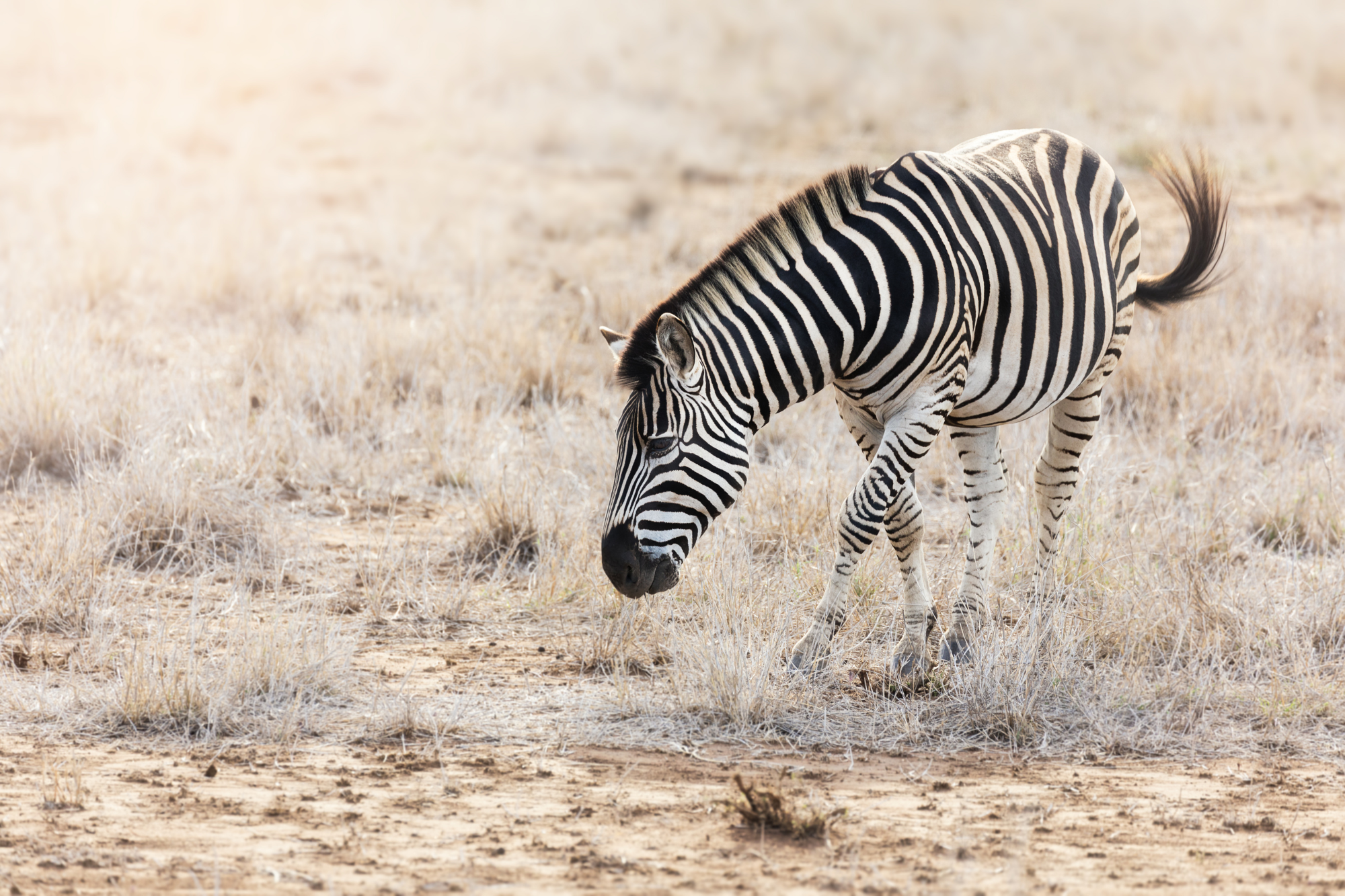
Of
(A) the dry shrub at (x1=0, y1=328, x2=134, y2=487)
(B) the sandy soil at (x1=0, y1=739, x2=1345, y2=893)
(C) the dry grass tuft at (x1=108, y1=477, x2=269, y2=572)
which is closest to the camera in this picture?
(B) the sandy soil at (x1=0, y1=739, x2=1345, y2=893)

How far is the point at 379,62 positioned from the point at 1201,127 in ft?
47.4

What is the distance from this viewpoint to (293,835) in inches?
138

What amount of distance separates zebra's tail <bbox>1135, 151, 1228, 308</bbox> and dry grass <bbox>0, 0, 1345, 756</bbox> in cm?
103

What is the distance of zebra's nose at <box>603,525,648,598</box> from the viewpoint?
415 centimetres

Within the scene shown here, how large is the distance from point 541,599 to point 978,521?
1916 mm

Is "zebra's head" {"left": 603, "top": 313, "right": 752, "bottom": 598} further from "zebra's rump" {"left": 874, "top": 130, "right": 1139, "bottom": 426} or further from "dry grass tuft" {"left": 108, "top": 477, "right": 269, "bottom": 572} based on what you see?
"dry grass tuft" {"left": 108, "top": 477, "right": 269, "bottom": 572}

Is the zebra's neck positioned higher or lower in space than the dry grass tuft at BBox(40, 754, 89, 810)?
higher

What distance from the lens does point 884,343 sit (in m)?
4.30

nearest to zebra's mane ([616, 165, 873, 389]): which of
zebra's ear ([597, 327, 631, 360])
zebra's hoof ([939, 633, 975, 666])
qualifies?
zebra's ear ([597, 327, 631, 360])

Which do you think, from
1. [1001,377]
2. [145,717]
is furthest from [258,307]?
[1001,377]

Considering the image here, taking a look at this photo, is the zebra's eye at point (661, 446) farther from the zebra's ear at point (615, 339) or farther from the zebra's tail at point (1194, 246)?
the zebra's tail at point (1194, 246)

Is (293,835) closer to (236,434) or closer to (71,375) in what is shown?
(236,434)

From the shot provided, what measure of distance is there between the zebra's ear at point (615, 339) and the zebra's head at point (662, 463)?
0.65 ft

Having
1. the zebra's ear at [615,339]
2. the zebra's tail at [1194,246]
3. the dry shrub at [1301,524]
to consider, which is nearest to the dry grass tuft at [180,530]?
the zebra's ear at [615,339]
